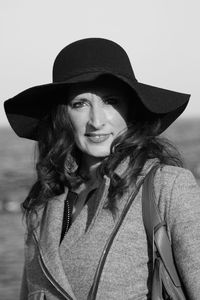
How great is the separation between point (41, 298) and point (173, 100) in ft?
3.33

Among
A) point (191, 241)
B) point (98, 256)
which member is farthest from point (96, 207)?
point (191, 241)

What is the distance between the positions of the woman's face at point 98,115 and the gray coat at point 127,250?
0.49ft

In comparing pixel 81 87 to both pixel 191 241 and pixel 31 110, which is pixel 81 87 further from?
pixel 191 241

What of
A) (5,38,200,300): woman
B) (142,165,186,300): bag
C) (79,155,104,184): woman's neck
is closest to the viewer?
(142,165,186,300): bag

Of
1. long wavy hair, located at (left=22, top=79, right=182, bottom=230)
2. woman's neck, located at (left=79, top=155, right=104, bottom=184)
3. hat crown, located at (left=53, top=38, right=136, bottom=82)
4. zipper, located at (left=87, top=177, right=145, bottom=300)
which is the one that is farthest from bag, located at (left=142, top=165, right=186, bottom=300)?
hat crown, located at (left=53, top=38, right=136, bottom=82)

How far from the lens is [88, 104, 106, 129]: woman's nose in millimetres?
3471

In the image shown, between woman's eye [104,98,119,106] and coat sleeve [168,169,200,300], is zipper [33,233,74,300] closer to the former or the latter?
coat sleeve [168,169,200,300]

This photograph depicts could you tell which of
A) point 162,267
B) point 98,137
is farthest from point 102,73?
point 162,267

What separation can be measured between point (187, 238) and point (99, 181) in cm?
66

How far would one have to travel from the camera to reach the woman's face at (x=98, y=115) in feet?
11.5

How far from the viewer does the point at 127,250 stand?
3.25 m

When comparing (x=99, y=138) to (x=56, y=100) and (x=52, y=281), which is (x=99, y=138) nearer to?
(x=56, y=100)

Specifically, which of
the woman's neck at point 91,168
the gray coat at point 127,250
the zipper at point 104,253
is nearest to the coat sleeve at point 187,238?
the gray coat at point 127,250

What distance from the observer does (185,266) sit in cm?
310
